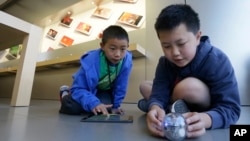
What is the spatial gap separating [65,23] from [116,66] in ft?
5.91

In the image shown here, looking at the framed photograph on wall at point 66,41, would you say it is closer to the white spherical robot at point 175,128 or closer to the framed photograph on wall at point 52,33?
the framed photograph on wall at point 52,33

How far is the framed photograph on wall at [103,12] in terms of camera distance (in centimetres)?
214

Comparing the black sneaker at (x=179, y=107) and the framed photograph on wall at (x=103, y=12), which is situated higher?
the framed photograph on wall at (x=103, y=12)

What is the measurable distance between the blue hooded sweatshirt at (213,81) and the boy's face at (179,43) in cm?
5

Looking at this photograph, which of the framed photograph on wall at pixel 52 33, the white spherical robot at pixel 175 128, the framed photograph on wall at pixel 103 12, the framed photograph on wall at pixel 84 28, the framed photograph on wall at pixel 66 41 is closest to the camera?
the white spherical robot at pixel 175 128

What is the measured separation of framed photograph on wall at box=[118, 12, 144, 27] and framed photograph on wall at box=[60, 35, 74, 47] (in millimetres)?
720

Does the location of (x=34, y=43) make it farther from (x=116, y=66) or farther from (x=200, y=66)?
(x=200, y=66)

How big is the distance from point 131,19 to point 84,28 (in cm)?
63

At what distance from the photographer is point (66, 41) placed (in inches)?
97.1

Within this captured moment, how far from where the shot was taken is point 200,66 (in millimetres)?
574

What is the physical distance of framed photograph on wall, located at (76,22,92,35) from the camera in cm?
227

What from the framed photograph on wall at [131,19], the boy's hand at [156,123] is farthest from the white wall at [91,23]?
the boy's hand at [156,123]

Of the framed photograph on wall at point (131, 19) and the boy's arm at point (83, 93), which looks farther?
the framed photograph on wall at point (131, 19)

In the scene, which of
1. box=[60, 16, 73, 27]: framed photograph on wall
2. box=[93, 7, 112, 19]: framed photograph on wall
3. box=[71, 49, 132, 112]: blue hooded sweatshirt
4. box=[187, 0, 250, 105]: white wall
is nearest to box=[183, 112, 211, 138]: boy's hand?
box=[71, 49, 132, 112]: blue hooded sweatshirt
